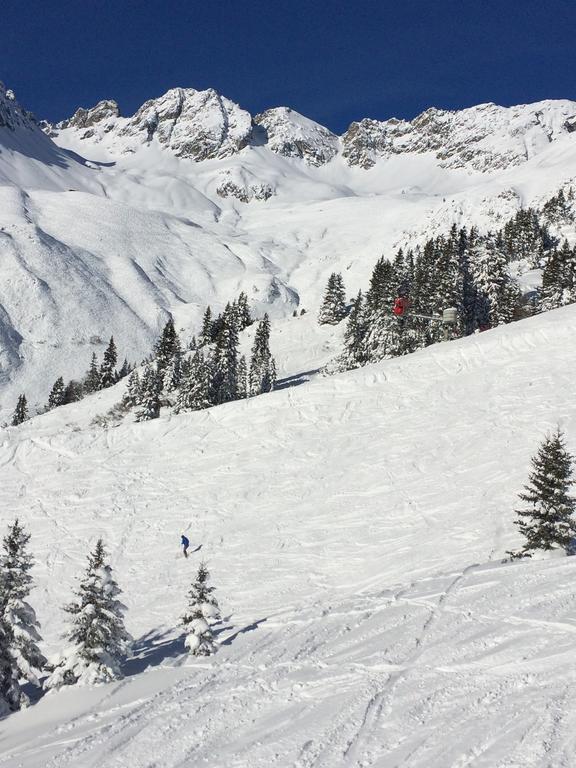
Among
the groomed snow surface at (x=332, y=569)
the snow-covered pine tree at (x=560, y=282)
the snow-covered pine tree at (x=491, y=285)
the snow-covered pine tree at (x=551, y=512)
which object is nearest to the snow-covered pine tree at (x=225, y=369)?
the groomed snow surface at (x=332, y=569)

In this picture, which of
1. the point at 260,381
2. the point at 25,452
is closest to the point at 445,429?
the point at 25,452

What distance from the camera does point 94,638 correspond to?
572 inches

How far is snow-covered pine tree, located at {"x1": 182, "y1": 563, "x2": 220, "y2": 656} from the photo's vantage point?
15.0 metres

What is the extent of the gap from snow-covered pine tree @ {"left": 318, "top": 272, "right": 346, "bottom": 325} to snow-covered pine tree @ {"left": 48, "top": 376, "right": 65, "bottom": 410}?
148ft

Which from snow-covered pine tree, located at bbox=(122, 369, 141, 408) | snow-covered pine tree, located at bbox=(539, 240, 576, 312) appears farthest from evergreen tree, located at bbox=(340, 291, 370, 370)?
snow-covered pine tree, located at bbox=(122, 369, 141, 408)

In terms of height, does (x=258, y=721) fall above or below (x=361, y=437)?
below

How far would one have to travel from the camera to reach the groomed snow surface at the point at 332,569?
9.56 meters

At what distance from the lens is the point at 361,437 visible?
34531 mm

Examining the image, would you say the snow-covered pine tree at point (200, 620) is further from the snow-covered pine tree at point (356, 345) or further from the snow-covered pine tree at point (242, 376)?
the snow-covered pine tree at point (242, 376)

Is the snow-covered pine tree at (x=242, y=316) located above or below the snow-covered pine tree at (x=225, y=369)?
above

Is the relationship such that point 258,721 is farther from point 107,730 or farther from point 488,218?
point 488,218

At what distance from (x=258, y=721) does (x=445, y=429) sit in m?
24.6

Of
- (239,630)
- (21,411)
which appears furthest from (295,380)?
(239,630)

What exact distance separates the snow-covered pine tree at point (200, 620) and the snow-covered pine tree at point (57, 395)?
87.1 meters
